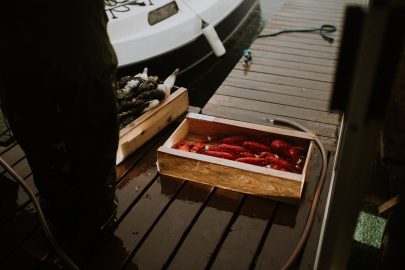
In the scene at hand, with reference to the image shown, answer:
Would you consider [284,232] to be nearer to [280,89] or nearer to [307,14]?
[280,89]

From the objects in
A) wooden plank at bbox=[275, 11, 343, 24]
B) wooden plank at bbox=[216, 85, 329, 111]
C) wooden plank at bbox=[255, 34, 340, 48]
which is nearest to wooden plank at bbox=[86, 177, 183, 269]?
wooden plank at bbox=[216, 85, 329, 111]

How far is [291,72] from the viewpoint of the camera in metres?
5.28

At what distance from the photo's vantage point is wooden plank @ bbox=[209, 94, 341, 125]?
404cm

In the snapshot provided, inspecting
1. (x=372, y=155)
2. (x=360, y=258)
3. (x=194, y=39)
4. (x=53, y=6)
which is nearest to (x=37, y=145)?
(x=53, y=6)

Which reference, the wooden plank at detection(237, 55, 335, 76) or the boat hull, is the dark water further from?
the wooden plank at detection(237, 55, 335, 76)

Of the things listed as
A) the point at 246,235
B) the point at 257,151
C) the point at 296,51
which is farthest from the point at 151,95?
the point at 296,51

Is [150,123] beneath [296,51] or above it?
above

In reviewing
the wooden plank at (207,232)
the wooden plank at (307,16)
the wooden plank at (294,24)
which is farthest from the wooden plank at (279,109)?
the wooden plank at (307,16)

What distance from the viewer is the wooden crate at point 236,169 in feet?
8.81

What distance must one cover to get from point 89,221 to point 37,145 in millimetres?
623

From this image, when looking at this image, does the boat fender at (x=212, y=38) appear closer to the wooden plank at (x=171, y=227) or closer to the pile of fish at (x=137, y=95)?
the pile of fish at (x=137, y=95)

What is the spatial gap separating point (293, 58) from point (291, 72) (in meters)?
0.56

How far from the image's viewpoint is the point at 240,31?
9469 mm

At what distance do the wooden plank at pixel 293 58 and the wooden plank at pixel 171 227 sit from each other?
350cm
